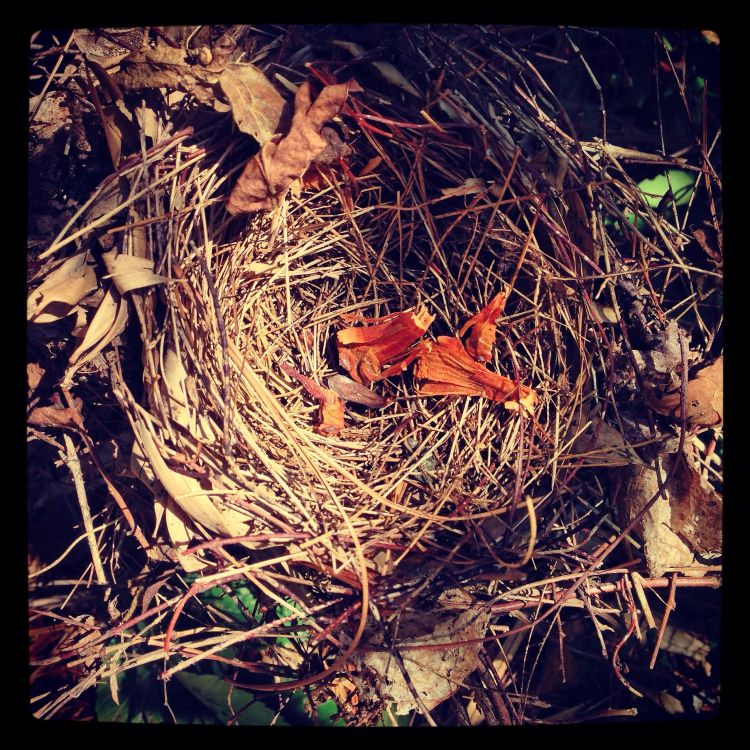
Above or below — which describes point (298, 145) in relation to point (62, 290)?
above

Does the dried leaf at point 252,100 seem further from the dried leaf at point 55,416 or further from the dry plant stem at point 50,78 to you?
the dried leaf at point 55,416

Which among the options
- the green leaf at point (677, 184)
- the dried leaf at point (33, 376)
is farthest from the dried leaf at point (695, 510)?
the dried leaf at point (33, 376)

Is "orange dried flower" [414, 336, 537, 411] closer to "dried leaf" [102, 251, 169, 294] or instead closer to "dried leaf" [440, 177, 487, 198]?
"dried leaf" [440, 177, 487, 198]

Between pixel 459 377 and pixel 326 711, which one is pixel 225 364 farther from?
pixel 326 711

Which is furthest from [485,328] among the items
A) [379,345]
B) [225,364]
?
[225,364]

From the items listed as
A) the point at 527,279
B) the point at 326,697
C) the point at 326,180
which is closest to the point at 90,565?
the point at 326,697

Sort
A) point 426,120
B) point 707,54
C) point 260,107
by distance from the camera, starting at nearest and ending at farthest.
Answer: point 260,107 → point 426,120 → point 707,54
